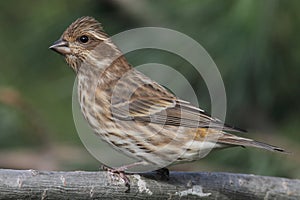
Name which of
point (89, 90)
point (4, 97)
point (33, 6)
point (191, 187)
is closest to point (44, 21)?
point (33, 6)

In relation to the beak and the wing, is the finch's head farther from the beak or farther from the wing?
the wing

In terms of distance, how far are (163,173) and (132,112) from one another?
595mm

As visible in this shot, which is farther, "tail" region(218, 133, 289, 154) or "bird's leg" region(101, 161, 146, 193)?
"tail" region(218, 133, 289, 154)

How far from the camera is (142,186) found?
18.9ft

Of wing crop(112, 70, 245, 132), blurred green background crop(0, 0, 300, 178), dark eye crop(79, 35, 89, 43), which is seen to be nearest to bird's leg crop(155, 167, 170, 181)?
wing crop(112, 70, 245, 132)

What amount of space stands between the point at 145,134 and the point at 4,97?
1.63 meters

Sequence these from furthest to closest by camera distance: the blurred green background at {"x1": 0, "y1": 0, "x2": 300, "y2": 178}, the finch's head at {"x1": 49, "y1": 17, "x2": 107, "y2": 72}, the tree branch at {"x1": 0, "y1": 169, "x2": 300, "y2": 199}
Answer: the blurred green background at {"x1": 0, "y1": 0, "x2": 300, "y2": 178}, the finch's head at {"x1": 49, "y1": 17, "x2": 107, "y2": 72}, the tree branch at {"x1": 0, "y1": 169, "x2": 300, "y2": 199}

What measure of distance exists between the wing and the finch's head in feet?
1.49

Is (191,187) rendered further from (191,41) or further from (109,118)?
(191,41)

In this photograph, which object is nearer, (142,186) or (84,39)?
(142,186)

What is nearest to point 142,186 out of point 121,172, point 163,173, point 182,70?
point 121,172

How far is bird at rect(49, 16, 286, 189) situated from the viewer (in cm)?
610

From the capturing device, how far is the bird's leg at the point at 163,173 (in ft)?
19.7

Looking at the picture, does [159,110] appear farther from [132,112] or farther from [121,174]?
[121,174]
